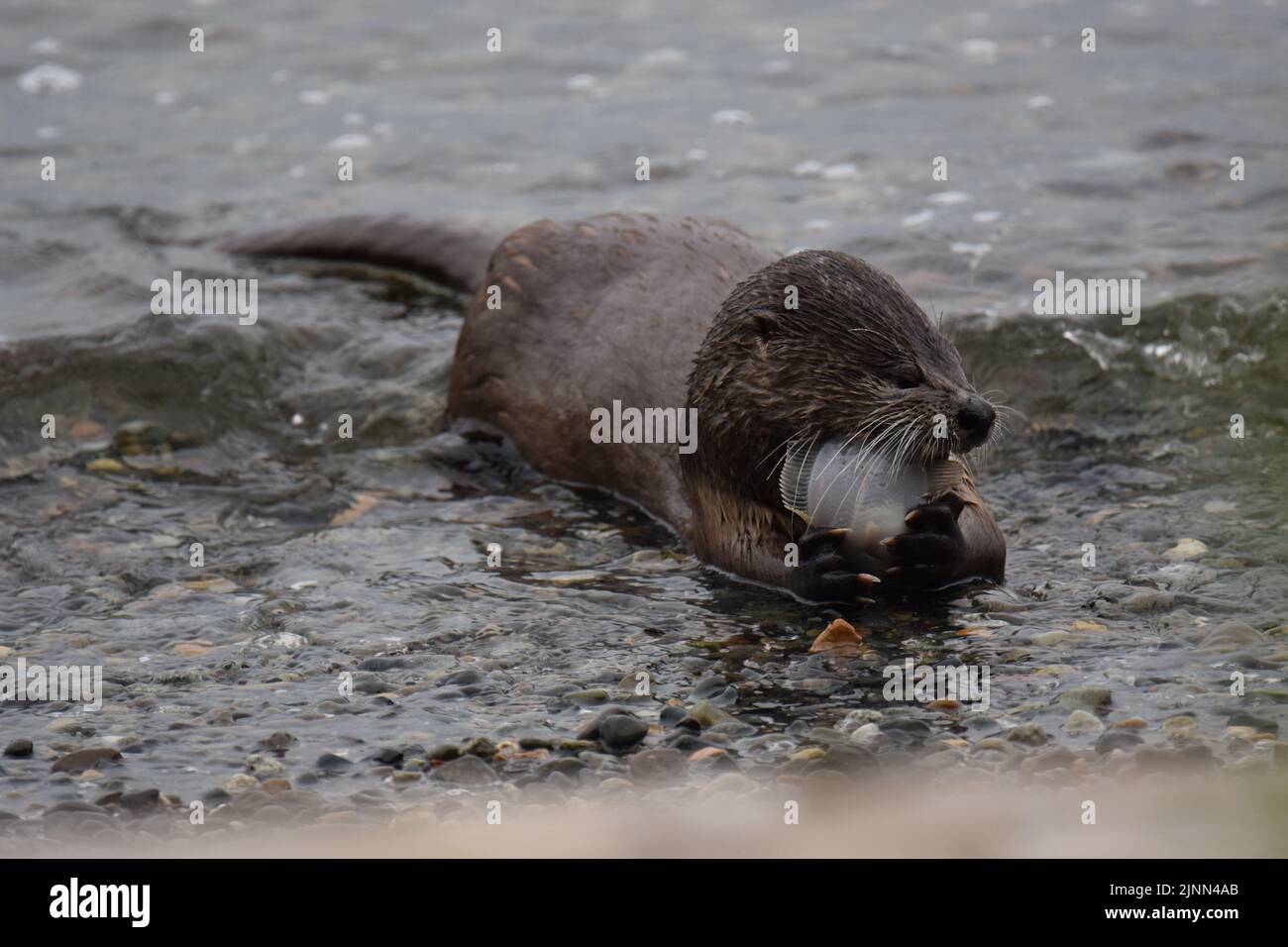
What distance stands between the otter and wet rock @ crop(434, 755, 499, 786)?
140 centimetres

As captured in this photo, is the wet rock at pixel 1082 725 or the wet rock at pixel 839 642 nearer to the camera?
the wet rock at pixel 1082 725

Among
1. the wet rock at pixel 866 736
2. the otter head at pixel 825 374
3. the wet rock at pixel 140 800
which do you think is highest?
the otter head at pixel 825 374

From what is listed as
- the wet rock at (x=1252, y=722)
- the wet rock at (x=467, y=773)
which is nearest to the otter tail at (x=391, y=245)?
the wet rock at (x=467, y=773)

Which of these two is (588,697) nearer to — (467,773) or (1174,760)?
(467,773)

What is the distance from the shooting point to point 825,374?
5.23 metres

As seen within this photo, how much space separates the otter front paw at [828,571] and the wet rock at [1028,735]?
34.8 inches

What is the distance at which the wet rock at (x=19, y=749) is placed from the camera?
14.5ft

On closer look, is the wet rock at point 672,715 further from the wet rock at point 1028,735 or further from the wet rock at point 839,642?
the wet rock at point 1028,735

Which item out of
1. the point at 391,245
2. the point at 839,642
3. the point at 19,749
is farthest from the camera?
the point at 391,245

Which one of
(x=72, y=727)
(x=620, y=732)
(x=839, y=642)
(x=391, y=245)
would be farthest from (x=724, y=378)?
(x=391, y=245)

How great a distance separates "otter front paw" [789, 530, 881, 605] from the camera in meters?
5.20

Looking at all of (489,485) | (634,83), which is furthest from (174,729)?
(634,83)

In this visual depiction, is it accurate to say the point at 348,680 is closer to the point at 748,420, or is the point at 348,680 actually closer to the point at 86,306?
the point at 748,420

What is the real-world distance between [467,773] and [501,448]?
286 cm
